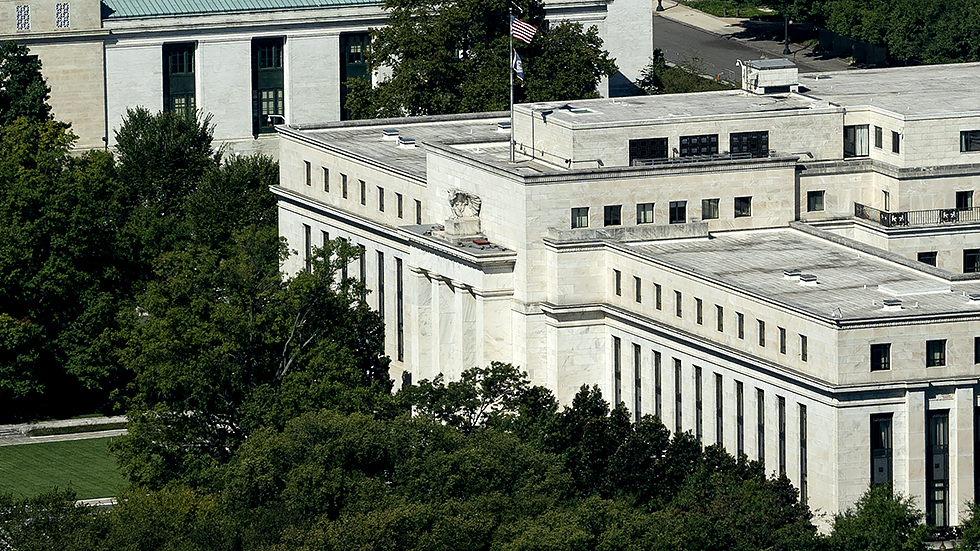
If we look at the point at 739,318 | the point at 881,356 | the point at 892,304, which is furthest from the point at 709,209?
the point at 881,356

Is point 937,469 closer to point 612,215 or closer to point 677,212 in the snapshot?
point 677,212

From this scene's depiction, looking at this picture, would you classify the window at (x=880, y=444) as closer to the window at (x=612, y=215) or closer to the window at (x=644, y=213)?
the window at (x=644, y=213)

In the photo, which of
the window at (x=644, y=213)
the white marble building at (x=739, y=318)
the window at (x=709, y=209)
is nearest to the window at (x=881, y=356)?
the white marble building at (x=739, y=318)

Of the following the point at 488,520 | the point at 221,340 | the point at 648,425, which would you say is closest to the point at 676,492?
the point at 648,425

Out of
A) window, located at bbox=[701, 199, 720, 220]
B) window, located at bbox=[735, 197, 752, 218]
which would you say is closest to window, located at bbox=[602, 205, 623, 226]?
window, located at bbox=[701, 199, 720, 220]

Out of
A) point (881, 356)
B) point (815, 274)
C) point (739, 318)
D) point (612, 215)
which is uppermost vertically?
point (612, 215)

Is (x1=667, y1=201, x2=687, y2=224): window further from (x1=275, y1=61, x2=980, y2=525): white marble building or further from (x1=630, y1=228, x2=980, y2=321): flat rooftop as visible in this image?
(x1=630, y1=228, x2=980, y2=321): flat rooftop
